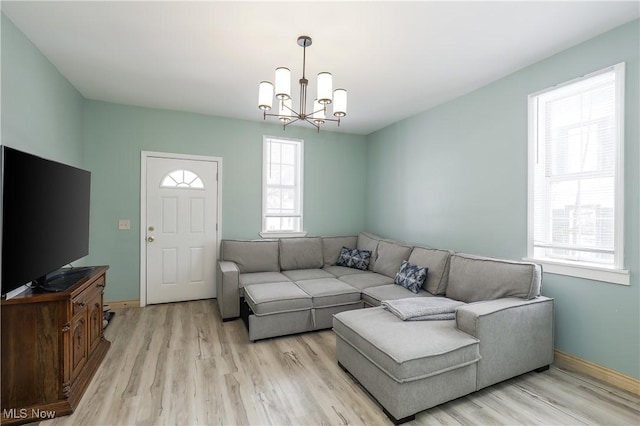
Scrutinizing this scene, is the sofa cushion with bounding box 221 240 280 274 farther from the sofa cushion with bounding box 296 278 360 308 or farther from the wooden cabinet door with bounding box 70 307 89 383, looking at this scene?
the wooden cabinet door with bounding box 70 307 89 383

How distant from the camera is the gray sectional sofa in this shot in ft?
6.30

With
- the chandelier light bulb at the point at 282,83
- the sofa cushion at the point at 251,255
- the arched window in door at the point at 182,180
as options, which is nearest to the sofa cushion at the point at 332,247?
the sofa cushion at the point at 251,255

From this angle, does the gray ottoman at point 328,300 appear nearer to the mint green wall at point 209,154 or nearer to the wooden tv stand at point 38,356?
the mint green wall at point 209,154

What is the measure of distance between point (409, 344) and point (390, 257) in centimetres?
200

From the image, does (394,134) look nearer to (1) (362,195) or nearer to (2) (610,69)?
(1) (362,195)

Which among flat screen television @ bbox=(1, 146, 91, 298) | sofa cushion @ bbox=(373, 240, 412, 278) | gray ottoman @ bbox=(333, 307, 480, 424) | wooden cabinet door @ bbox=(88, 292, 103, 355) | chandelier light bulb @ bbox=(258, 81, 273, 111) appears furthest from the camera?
sofa cushion @ bbox=(373, 240, 412, 278)

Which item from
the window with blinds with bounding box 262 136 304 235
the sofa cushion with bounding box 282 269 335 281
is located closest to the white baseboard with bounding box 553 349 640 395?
the sofa cushion with bounding box 282 269 335 281

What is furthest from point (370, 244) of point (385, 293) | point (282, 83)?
point (282, 83)

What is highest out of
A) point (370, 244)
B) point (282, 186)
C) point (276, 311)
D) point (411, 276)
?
point (282, 186)

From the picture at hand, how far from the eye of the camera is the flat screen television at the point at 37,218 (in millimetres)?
1705

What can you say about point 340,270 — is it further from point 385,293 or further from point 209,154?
point 209,154

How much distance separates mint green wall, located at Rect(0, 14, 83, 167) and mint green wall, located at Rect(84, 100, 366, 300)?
0.46 meters

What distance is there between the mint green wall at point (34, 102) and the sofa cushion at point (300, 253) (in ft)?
8.66

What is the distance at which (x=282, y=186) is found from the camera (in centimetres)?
474
